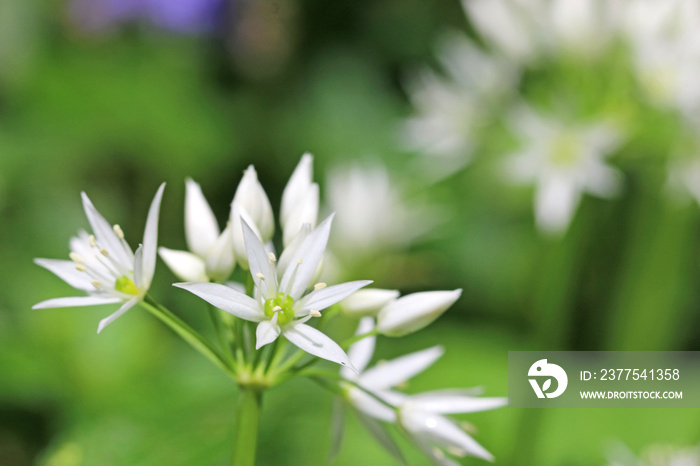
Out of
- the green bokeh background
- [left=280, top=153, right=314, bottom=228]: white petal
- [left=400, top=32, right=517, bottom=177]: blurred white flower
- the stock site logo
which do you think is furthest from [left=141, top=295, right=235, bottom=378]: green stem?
[left=400, top=32, right=517, bottom=177]: blurred white flower

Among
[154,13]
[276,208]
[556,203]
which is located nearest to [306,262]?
[556,203]

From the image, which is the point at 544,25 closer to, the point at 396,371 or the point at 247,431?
the point at 396,371

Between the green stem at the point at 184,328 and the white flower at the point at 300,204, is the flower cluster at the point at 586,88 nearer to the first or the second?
the white flower at the point at 300,204

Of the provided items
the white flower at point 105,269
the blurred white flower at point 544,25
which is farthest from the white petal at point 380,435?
the blurred white flower at point 544,25

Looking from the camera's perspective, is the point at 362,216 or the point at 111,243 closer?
the point at 111,243

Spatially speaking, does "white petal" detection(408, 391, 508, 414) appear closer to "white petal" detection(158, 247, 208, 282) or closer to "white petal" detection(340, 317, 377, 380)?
"white petal" detection(340, 317, 377, 380)

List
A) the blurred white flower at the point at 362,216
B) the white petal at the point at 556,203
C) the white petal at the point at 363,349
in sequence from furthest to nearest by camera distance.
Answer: the blurred white flower at the point at 362,216 → the white petal at the point at 556,203 → the white petal at the point at 363,349
